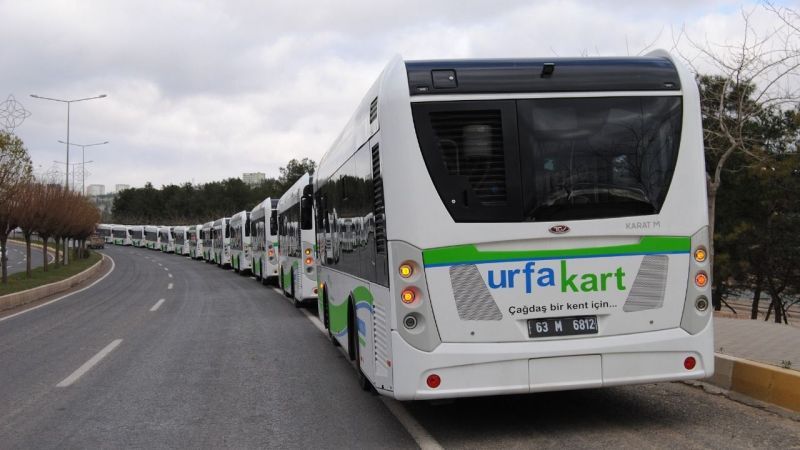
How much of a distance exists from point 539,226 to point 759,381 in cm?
281

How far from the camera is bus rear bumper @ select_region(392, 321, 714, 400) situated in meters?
5.48

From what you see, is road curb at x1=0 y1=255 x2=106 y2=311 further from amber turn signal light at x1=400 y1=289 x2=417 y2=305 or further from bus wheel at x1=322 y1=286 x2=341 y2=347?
amber turn signal light at x1=400 y1=289 x2=417 y2=305

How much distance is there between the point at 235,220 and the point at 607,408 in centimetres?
3219

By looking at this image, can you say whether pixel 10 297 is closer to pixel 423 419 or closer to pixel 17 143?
pixel 17 143

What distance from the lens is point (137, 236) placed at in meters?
94.8

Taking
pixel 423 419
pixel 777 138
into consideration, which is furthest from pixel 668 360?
pixel 777 138

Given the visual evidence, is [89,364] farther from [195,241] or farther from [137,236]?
[137,236]

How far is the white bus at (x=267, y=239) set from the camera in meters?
25.7

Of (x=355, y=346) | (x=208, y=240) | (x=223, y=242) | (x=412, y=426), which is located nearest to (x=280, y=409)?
(x=355, y=346)

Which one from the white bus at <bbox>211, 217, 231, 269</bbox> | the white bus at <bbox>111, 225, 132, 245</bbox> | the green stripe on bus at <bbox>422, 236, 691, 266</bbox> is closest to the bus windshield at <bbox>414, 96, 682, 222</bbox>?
the green stripe on bus at <bbox>422, 236, 691, 266</bbox>

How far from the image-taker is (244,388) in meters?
8.21

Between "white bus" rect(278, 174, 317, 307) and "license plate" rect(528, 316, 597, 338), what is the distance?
30.0 ft

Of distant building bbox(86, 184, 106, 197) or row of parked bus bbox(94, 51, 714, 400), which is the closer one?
row of parked bus bbox(94, 51, 714, 400)

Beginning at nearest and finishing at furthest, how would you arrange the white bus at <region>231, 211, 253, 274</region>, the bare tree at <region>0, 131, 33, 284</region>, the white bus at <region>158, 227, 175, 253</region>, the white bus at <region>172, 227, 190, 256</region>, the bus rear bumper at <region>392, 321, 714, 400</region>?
the bus rear bumper at <region>392, 321, 714, 400</region>, the bare tree at <region>0, 131, 33, 284</region>, the white bus at <region>231, 211, 253, 274</region>, the white bus at <region>172, 227, 190, 256</region>, the white bus at <region>158, 227, 175, 253</region>
